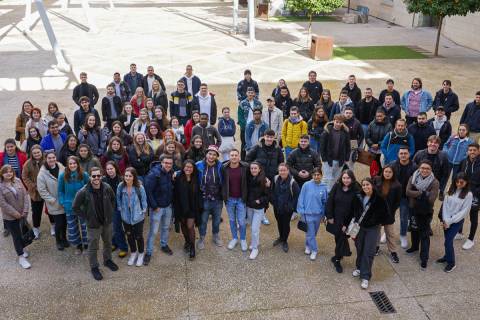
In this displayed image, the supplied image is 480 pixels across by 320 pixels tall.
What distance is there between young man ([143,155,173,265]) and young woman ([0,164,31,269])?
5.88 ft

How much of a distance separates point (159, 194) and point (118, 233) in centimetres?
98

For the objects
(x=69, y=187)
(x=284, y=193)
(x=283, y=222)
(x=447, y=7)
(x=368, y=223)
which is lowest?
(x=283, y=222)

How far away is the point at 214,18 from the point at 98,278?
30997mm

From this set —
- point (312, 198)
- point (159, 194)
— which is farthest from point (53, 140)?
point (312, 198)

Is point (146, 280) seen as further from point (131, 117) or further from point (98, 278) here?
point (131, 117)

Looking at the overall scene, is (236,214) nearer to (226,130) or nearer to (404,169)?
(226,130)

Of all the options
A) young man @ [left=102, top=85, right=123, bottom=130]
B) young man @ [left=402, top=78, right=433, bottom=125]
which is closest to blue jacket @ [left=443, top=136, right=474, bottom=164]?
young man @ [left=402, top=78, right=433, bottom=125]

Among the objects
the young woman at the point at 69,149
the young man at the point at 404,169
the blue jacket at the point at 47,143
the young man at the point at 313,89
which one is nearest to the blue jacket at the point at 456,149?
the young man at the point at 404,169

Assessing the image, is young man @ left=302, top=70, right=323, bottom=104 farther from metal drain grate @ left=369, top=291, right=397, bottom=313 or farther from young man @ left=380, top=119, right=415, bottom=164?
metal drain grate @ left=369, top=291, right=397, bottom=313

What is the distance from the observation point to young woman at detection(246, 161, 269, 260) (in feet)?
21.3

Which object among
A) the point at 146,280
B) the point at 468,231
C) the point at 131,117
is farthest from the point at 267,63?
the point at 146,280

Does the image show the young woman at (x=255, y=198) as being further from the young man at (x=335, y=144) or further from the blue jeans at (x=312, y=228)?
the young man at (x=335, y=144)

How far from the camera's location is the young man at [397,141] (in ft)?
24.9

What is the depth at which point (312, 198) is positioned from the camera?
640cm
